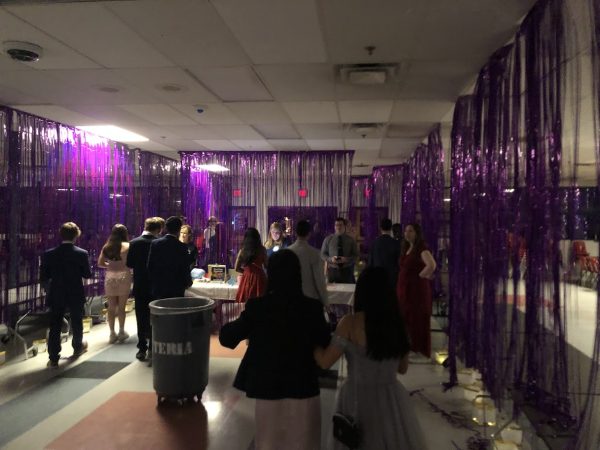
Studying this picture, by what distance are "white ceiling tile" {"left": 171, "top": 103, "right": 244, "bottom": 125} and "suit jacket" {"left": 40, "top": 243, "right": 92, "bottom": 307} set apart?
1844mm

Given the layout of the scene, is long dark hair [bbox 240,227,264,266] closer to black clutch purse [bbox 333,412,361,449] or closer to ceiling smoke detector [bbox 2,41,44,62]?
ceiling smoke detector [bbox 2,41,44,62]

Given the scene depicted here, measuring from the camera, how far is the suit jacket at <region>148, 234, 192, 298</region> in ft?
13.9

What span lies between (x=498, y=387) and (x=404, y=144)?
464 centimetres

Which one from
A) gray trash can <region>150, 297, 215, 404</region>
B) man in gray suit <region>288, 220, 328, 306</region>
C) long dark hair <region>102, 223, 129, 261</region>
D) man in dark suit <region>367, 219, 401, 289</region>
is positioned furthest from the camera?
man in dark suit <region>367, 219, 401, 289</region>

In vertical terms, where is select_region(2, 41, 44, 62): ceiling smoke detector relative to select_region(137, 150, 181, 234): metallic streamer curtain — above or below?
above

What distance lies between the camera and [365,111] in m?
4.83

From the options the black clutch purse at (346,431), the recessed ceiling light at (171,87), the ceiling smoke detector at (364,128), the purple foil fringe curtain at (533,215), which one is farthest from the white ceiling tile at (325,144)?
the black clutch purse at (346,431)

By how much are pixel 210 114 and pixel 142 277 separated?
75.4 inches

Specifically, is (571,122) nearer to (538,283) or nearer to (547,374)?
(538,283)

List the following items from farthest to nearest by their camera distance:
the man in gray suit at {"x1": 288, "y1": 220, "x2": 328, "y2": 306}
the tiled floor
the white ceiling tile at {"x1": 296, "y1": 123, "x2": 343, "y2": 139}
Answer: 1. the white ceiling tile at {"x1": 296, "y1": 123, "x2": 343, "y2": 139}
2. the man in gray suit at {"x1": 288, "y1": 220, "x2": 328, "y2": 306}
3. the tiled floor

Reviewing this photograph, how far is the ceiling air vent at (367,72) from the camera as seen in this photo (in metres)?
3.46

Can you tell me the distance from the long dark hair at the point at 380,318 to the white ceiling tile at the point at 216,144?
5.06 meters

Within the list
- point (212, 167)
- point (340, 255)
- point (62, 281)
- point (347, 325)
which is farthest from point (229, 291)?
point (347, 325)

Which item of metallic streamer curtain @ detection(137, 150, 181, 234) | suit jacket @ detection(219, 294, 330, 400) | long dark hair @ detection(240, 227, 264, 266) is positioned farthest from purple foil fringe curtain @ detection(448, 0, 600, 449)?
metallic streamer curtain @ detection(137, 150, 181, 234)
